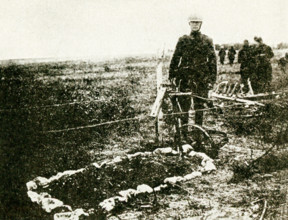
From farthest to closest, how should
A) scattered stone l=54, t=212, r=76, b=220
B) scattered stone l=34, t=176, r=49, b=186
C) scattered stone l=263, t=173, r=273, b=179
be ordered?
→ 1. scattered stone l=263, t=173, r=273, b=179
2. scattered stone l=34, t=176, r=49, b=186
3. scattered stone l=54, t=212, r=76, b=220

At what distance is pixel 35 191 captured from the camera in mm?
4707

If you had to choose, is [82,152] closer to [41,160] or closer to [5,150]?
[41,160]

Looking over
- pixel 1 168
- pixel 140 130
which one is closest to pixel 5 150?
pixel 1 168

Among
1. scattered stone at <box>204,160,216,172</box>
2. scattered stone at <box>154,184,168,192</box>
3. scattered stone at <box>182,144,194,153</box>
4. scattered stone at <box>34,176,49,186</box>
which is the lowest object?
scattered stone at <box>154,184,168,192</box>

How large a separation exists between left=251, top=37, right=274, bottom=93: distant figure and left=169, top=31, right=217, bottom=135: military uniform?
13.7 ft

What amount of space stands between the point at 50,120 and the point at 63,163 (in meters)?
2.87

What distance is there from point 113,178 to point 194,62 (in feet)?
9.38

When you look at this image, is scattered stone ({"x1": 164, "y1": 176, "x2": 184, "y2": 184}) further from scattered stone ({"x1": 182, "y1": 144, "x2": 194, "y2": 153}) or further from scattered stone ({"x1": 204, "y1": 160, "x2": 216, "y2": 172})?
scattered stone ({"x1": 182, "y1": 144, "x2": 194, "y2": 153})

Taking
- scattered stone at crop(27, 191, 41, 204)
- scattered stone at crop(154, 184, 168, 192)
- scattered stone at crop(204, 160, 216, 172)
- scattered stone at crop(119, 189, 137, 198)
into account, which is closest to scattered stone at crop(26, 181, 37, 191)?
scattered stone at crop(27, 191, 41, 204)

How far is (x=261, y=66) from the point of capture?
34.0 feet

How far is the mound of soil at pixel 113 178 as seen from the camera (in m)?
4.51

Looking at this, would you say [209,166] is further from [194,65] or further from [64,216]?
[64,216]

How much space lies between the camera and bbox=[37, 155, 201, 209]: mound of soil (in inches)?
177

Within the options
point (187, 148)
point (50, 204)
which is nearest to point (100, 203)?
point (50, 204)
